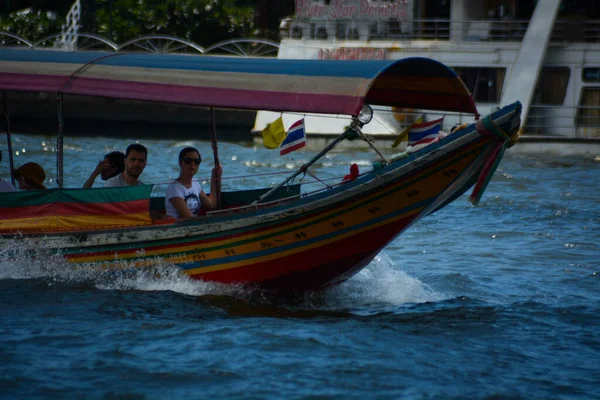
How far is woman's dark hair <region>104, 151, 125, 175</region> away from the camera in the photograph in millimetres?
9305

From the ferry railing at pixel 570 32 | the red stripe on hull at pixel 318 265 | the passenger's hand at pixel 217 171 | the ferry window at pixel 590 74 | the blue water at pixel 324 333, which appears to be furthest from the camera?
the ferry railing at pixel 570 32

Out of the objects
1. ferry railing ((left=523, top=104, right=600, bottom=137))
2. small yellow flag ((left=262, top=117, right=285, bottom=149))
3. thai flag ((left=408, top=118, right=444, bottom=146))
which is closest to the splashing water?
small yellow flag ((left=262, top=117, right=285, bottom=149))

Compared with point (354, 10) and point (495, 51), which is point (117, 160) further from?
point (354, 10)

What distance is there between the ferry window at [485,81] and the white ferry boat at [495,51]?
3 cm

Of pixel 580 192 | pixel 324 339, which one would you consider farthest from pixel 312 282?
pixel 580 192

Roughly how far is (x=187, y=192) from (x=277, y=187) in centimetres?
92

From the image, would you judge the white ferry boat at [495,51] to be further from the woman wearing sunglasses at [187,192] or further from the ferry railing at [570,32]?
the woman wearing sunglasses at [187,192]

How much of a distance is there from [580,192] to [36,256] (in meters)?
11.2

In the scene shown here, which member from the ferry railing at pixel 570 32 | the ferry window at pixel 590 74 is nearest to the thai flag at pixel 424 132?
the ferry window at pixel 590 74

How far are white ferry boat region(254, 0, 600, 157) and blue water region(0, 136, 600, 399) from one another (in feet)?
41.4

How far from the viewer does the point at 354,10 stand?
26203mm

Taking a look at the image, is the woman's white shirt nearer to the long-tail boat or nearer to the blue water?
the long-tail boat

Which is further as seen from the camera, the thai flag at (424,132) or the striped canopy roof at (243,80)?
the thai flag at (424,132)

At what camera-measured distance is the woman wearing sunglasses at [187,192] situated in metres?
8.55
